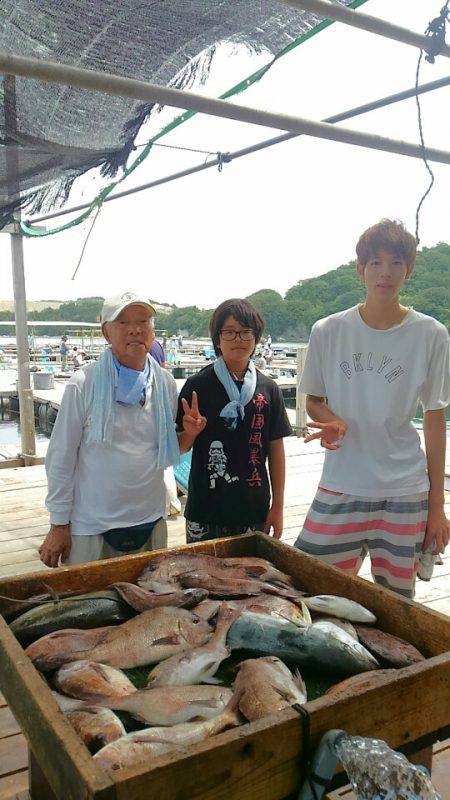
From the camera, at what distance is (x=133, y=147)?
128 inches

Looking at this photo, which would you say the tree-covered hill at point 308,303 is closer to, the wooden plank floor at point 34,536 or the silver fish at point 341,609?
the wooden plank floor at point 34,536

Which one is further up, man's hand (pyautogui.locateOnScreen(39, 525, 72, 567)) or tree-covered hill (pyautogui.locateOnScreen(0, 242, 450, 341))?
tree-covered hill (pyautogui.locateOnScreen(0, 242, 450, 341))

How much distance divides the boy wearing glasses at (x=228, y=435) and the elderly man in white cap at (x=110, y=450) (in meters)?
0.21

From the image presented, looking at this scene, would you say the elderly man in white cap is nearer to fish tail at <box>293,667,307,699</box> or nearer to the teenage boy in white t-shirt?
the teenage boy in white t-shirt

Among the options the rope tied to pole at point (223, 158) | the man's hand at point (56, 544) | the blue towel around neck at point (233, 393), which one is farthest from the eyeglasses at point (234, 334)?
the rope tied to pole at point (223, 158)

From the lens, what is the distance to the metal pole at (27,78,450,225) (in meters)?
2.51

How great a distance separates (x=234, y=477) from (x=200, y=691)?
134 centimetres

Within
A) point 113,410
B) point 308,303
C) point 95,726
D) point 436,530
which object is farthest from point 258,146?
point 308,303

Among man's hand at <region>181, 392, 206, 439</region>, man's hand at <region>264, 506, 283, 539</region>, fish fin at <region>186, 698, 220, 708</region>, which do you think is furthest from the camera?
man's hand at <region>264, 506, 283, 539</region>

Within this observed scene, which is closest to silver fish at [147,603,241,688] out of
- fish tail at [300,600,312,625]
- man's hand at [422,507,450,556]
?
fish tail at [300,600,312,625]

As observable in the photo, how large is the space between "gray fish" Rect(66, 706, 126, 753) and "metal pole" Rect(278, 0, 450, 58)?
1892 mm

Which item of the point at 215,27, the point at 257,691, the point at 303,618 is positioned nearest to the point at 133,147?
the point at 215,27

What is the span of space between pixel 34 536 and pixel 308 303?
56980 millimetres

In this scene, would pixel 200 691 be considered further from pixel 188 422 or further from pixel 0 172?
pixel 0 172
